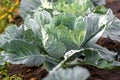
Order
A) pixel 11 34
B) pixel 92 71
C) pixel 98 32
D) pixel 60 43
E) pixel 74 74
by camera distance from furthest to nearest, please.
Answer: pixel 11 34, pixel 92 71, pixel 98 32, pixel 60 43, pixel 74 74

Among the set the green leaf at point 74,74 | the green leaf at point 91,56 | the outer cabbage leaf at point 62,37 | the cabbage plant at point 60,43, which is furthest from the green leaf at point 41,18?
the green leaf at point 74,74

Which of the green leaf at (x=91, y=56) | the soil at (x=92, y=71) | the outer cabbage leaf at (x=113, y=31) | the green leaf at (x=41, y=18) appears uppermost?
the green leaf at (x=41, y=18)

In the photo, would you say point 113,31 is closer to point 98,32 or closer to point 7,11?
point 98,32

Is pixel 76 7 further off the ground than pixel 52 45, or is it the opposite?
pixel 76 7

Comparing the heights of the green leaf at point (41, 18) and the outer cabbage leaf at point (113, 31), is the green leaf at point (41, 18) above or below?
above

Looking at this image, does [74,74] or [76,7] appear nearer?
[74,74]

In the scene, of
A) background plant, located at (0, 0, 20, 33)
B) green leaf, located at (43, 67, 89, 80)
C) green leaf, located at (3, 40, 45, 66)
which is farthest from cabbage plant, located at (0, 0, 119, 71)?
background plant, located at (0, 0, 20, 33)

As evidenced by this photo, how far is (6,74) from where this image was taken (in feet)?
10.7

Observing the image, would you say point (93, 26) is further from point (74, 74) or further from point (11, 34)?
point (74, 74)

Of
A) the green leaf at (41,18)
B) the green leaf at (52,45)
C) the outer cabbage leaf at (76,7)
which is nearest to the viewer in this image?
the green leaf at (52,45)

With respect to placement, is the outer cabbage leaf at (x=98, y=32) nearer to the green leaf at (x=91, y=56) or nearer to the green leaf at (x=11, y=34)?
the green leaf at (x=91, y=56)

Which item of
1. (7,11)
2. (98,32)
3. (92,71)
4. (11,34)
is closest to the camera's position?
(98,32)

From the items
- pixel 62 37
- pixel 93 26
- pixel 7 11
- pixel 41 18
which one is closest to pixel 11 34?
pixel 41 18

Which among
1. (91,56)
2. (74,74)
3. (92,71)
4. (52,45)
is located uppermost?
(74,74)
